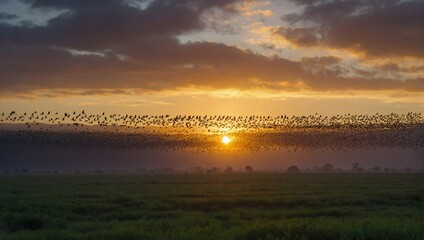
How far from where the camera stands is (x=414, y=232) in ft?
55.8

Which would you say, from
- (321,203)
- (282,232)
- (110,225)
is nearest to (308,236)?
(282,232)

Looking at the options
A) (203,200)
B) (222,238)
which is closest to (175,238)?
(222,238)

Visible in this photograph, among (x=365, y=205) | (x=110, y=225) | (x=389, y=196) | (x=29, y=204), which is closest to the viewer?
(x=110, y=225)

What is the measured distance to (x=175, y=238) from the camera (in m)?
16.2

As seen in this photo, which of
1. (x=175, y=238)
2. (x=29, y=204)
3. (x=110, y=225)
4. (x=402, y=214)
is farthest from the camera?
(x=29, y=204)

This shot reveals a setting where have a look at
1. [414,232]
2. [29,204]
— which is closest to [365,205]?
[414,232]

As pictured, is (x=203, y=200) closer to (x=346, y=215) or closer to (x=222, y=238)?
(x=346, y=215)

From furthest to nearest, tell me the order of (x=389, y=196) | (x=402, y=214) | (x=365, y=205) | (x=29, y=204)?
1. (x=389, y=196)
2. (x=365, y=205)
3. (x=29, y=204)
4. (x=402, y=214)

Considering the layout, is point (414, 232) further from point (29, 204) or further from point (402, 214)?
point (29, 204)

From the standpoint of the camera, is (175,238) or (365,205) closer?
(175,238)

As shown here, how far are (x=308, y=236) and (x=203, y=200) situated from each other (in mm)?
13725

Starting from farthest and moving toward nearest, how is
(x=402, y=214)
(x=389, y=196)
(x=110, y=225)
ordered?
(x=389, y=196)
(x=402, y=214)
(x=110, y=225)

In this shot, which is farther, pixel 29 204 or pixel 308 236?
pixel 29 204

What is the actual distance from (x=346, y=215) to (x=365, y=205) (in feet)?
17.9
